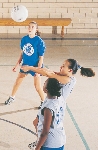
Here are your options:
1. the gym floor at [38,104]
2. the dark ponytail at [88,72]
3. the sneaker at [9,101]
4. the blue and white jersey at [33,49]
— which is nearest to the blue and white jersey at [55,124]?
the dark ponytail at [88,72]

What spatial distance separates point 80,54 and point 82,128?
4.83 metres

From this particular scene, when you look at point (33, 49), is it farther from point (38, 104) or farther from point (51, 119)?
point (51, 119)

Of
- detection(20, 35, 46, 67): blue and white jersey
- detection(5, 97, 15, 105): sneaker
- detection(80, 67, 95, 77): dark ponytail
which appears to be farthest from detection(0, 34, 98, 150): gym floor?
detection(80, 67, 95, 77): dark ponytail

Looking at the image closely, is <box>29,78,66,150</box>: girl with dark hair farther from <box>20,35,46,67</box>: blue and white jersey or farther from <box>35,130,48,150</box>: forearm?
<box>20,35,46,67</box>: blue and white jersey

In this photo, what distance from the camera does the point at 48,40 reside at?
1085 centimetres

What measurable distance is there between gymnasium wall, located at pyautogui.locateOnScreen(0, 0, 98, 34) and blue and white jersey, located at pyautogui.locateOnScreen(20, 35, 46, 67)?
6.54 metres

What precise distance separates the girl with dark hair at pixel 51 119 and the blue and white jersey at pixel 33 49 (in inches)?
93.5

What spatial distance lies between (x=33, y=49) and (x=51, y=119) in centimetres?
259

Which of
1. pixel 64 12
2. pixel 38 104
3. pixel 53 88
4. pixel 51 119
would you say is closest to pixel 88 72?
pixel 53 88

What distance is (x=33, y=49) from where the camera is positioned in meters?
5.06

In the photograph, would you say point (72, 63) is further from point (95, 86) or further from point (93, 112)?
point (95, 86)

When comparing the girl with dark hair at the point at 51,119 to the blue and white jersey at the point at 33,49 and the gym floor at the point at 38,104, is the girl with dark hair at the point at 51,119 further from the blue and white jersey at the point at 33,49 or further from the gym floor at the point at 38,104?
the blue and white jersey at the point at 33,49

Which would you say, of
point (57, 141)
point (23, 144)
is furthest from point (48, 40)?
point (57, 141)

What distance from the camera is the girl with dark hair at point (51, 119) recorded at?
2.60m
